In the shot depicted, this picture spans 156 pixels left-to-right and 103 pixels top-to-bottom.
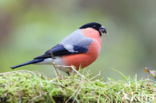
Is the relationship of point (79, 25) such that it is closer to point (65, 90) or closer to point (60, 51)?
point (60, 51)

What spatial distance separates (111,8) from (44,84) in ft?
23.4

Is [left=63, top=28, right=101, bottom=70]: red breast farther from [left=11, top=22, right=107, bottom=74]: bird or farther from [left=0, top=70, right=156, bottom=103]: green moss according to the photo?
[left=0, top=70, right=156, bottom=103]: green moss

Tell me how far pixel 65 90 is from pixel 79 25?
5.07m

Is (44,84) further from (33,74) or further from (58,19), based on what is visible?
(58,19)

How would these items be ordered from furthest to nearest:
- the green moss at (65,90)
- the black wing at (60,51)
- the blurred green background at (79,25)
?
the blurred green background at (79,25) → the black wing at (60,51) → the green moss at (65,90)

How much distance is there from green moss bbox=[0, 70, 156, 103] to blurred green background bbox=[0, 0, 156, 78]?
3.54 metres

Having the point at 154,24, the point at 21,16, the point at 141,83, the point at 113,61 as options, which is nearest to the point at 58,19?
the point at 21,16

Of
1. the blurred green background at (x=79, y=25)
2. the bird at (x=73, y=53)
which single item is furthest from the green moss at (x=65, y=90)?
the blurred green background at (x=79, y=25)

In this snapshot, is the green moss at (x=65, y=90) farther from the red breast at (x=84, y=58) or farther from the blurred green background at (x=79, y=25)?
the blurred green background at (x=79, y=25)

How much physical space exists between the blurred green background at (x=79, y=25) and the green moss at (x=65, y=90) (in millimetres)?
3540

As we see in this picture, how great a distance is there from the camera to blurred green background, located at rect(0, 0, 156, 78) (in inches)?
243

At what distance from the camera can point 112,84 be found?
2.16 meters

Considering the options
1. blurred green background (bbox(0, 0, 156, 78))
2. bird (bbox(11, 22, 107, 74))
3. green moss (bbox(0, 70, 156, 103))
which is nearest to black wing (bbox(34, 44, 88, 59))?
bird (bbox(11, 22, 107, 74))

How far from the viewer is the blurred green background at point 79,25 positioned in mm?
6182
